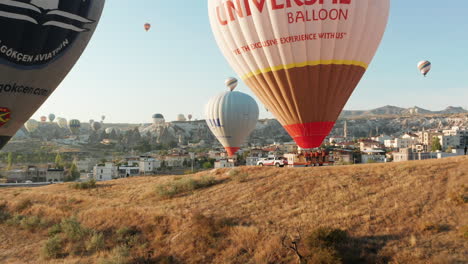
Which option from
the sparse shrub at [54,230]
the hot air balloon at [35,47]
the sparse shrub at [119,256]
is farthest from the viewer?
the sparse shrub at [54,230]

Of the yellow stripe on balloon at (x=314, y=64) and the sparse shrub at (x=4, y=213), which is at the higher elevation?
the yellow stripe on balloon at (x=314, y=64)

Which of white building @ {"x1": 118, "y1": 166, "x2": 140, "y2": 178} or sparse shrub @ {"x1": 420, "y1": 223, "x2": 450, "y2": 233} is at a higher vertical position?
sparse shrub @ {"x1": 420, "y1": 223, "x2": 450, "y2": 233}

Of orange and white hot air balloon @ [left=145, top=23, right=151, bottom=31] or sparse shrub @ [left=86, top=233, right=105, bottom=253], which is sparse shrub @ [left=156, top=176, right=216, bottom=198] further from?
orange and white hot air balloon @ [left=145, top=23, right=151, bottom=31]

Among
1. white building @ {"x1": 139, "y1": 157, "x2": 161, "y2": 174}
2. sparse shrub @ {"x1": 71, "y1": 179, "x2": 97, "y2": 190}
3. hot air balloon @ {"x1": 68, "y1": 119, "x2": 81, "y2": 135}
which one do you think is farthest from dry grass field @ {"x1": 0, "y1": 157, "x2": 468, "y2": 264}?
hot air balloon @ {"x1": 68, "y1": 119, "x2": 81, "y2": 135}

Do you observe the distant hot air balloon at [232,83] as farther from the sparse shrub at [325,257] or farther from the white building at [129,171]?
the sparse shrub at [325,257]

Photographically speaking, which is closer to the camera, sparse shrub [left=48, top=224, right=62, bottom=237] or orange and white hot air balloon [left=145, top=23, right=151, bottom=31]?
sparse shrub [left=48, top=224, right=62, bottom=237]

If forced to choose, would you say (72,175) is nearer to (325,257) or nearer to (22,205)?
(22,205)

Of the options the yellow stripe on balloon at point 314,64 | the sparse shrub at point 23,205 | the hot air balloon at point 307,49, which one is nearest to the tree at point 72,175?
the sparse shrub at point 23,205

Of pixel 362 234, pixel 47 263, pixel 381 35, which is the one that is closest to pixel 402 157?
pixel 381 35
